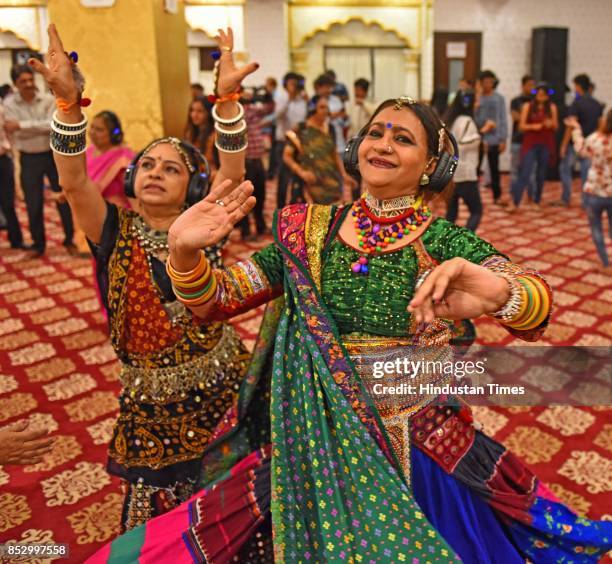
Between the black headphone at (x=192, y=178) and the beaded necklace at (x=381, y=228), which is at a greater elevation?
the black headphone at (x=192, y=178)

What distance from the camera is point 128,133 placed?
4.76 metres

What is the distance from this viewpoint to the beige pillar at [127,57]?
4.53 m

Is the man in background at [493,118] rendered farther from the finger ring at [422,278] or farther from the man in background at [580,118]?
the finger ring at [422,278]

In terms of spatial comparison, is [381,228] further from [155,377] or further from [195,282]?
[155,377]

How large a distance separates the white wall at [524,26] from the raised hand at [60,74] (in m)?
8.99

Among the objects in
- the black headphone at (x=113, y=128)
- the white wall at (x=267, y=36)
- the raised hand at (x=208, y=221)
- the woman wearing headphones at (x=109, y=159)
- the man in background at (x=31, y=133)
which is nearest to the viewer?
the raised hand at (x=208, y=221)

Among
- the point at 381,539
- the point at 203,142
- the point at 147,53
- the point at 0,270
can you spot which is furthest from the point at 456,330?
the point at 0,270

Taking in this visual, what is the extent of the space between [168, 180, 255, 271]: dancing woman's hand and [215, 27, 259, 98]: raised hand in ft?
2.05

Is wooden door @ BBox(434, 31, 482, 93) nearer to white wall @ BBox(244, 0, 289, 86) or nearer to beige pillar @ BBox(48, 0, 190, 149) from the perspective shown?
white wall @ BBox(244, 0, 289, 86)

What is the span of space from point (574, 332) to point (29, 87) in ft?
14.4

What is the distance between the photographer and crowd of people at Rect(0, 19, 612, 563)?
1.29 m

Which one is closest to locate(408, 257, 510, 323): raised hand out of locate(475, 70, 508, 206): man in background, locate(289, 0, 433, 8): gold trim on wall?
locate(475, 70, 508, 206): man in background

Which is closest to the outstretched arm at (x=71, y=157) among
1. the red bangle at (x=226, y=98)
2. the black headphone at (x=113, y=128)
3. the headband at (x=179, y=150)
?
the headband at (x=179, y=150)

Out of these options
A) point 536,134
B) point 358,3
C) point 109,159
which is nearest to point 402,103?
point 109,159
